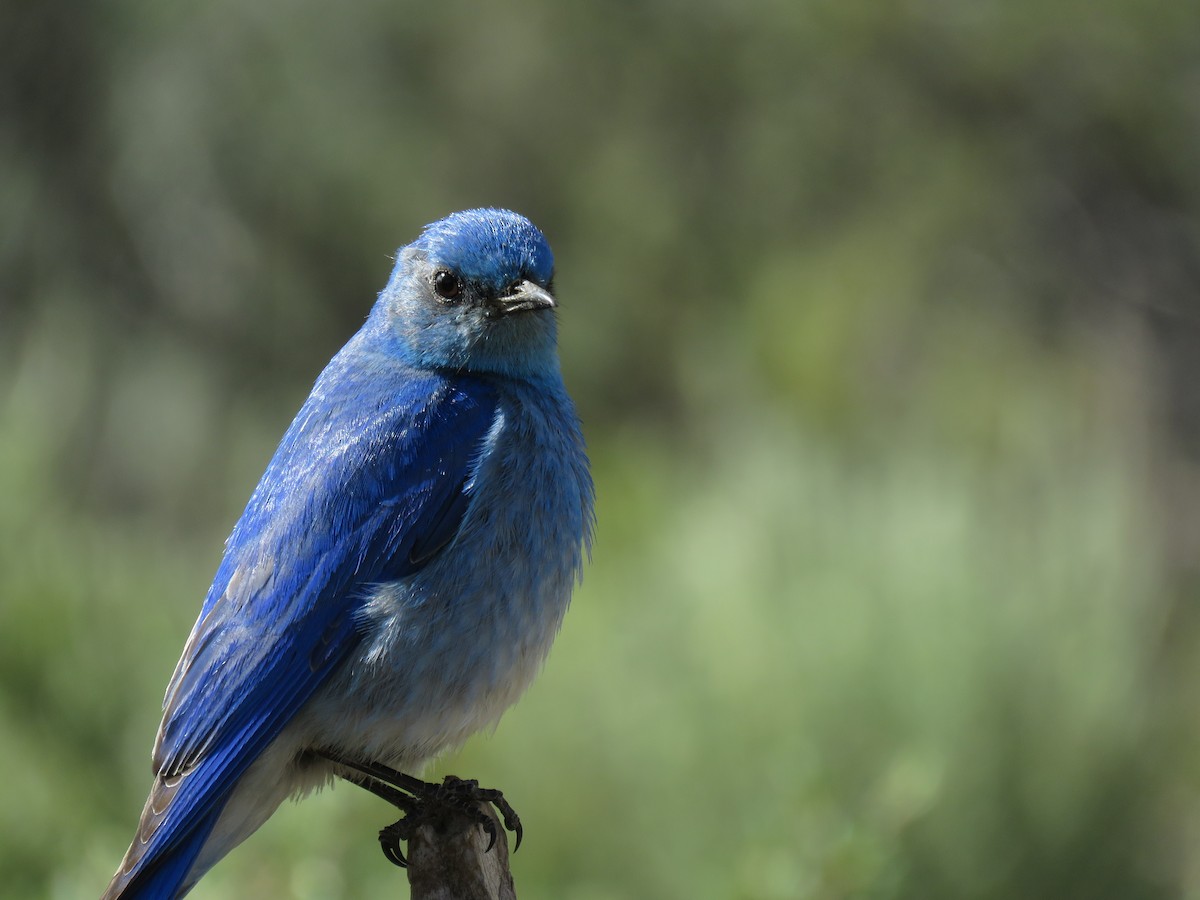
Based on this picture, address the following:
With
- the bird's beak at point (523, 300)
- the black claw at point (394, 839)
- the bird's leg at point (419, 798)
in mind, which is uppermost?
the bird's beak at point (523, 300)

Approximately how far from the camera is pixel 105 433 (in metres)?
4.36

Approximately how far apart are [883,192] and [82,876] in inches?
142

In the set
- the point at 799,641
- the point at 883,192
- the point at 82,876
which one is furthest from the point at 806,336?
the point at 82,876

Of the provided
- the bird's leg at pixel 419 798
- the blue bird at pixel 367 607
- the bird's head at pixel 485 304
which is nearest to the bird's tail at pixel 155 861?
the blue bird at pixel 367 607

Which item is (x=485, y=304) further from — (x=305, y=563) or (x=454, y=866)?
(x=454, y=866)

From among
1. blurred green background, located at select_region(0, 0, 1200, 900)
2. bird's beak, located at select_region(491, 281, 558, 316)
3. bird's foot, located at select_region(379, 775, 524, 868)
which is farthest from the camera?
blurred green background, located at select_region(0, 0, 1200, 900)

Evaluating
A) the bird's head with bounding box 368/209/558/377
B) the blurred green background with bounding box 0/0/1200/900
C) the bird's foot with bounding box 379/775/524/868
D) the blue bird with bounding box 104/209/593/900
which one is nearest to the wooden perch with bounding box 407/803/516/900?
the bird's foot with bounding box 379/775/524/868

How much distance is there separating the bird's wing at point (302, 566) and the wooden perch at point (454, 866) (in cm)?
33

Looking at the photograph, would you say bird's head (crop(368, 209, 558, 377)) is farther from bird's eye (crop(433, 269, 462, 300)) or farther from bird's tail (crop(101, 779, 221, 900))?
bird's tail (crop(101, 779, 221, 900))

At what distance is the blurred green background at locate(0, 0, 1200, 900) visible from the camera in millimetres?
2740

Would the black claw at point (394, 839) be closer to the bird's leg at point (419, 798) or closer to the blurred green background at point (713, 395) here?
the bird's leg at point (419, 798)

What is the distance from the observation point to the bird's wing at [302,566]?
2.15m

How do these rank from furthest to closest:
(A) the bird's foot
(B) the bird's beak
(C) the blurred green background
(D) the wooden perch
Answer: (C) the blurred green background, (B) the bird's beak, (A) the bird's foot, (D) the wooden perch

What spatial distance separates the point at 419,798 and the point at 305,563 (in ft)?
1.25
